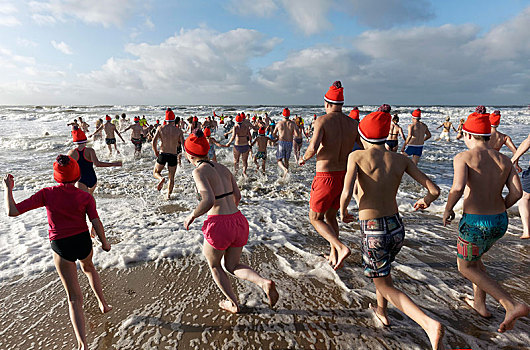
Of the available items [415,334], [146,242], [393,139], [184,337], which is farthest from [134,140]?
[415,334]

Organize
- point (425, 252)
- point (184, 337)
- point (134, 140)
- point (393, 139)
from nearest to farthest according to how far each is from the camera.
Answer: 1. point (184, 337)
2. point (425, 252)
3. point (393, 139)
4. point (134, 140)

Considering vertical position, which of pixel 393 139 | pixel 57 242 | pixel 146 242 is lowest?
pixel 146 242

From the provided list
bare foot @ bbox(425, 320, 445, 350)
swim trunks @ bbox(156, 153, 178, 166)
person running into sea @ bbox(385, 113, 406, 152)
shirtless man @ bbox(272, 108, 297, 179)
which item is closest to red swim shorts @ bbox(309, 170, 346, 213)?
bare foot @ bbox(425, 320, 445, 350)

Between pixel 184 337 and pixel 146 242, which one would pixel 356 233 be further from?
pixel 146 242

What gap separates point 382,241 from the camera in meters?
2.22

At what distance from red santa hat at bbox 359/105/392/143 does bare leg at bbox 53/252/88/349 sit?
2750 millimetres

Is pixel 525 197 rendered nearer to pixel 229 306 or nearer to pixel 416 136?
pixel 416 136

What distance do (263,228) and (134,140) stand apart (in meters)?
10.1

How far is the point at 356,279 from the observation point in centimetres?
336

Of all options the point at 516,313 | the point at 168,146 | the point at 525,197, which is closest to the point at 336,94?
→ the point at 516,313

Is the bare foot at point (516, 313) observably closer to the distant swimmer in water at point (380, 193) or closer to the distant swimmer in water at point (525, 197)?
the distant swimmer in water at point (380, 193)

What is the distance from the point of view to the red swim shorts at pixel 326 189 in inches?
131

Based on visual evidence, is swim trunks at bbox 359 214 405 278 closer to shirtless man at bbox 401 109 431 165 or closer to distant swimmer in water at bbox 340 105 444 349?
distant swimmer in water at bbox 340 105 444 349

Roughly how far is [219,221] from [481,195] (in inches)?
92.5
